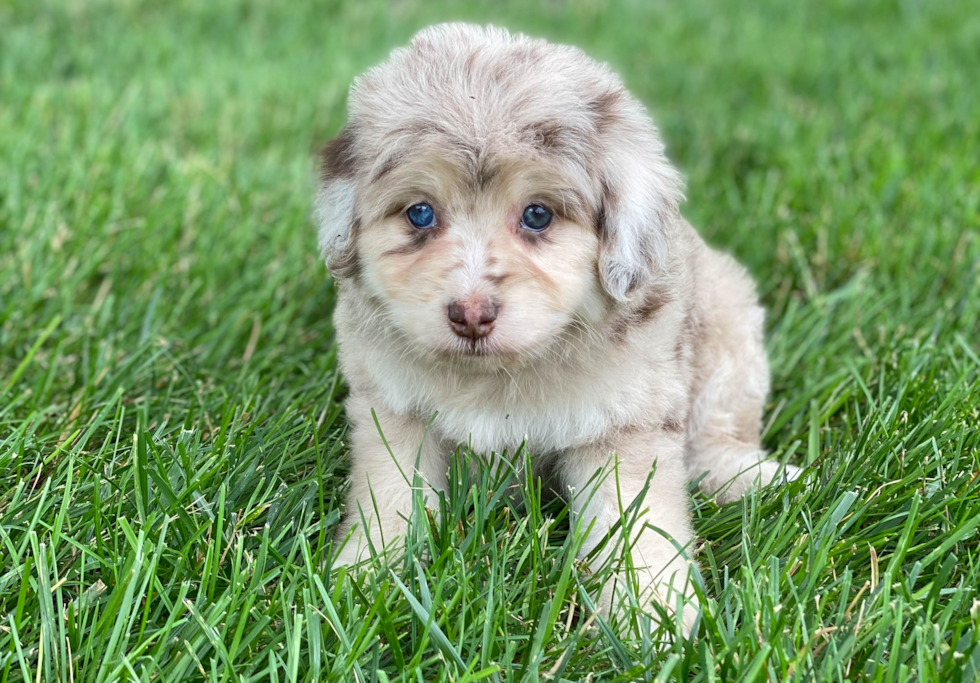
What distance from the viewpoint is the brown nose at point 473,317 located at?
240 centimetres

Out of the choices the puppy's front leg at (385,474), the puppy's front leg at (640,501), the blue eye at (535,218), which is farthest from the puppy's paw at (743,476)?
the blue eye at (535,218)

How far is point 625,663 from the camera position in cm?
235

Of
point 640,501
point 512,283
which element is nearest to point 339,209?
point 512,283

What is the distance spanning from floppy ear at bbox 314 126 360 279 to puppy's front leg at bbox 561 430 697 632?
82 centimetres

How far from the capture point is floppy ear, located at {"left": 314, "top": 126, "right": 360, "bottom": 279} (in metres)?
2.72

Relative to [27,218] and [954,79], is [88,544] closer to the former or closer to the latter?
[27,218]

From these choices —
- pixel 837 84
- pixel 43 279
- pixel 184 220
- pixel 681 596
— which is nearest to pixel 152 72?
pixel 184 220

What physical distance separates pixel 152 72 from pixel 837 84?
4.66 metres

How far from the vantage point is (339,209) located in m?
2.74

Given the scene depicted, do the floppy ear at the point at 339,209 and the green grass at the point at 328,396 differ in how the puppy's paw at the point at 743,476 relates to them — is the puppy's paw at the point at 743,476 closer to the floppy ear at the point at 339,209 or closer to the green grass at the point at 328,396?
the green grass at the point at 328,396

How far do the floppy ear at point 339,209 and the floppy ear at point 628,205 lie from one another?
0.65 meters

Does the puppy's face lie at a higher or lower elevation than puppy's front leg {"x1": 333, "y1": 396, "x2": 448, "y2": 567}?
higher

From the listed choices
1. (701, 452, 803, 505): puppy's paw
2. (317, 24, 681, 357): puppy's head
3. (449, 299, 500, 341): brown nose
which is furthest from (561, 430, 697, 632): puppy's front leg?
(449, 299, 500, 341): brown nose

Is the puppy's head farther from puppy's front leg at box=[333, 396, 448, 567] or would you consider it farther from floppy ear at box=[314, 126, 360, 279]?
puppy's front leg at box=[333, 396, 448, 567]
